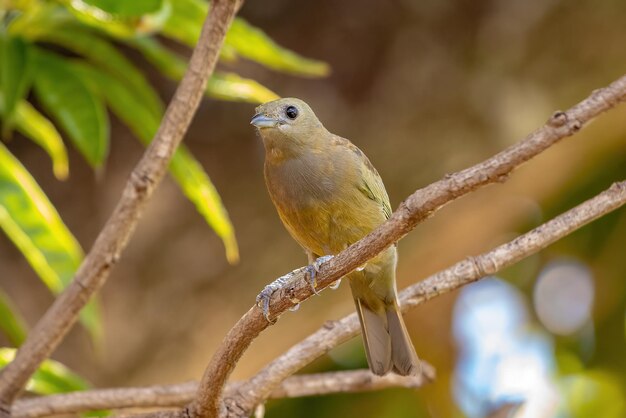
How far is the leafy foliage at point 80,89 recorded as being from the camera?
230cm

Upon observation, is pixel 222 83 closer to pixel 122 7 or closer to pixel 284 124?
pixel 284 124

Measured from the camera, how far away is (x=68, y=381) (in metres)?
2.42

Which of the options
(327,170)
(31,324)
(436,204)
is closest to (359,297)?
(327,170)

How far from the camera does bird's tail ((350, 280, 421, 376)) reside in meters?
2.32

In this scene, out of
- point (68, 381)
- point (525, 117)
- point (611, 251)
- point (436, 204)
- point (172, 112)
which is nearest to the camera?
point (436, 204)

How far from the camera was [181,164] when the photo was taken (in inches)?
96.3

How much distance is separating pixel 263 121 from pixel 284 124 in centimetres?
6

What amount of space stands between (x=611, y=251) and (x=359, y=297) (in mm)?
2123

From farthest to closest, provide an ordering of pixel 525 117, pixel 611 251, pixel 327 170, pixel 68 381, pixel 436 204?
pixel 611 251
pixel 525 117
pixel 68 381
pixel 327 170
pixel 436 204

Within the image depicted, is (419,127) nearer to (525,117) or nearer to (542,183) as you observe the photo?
(525,117)

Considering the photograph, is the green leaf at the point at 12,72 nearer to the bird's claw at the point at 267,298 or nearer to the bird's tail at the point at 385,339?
the bird's claw at the point at 267,298

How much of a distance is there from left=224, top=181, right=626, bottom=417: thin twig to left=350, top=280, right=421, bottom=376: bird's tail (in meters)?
0.09

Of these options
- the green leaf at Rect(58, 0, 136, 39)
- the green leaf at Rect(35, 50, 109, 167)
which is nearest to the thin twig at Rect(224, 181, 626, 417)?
the green leaf at Rect(35, 50, 109, 167)

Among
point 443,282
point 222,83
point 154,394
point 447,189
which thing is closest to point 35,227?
point 154,394
